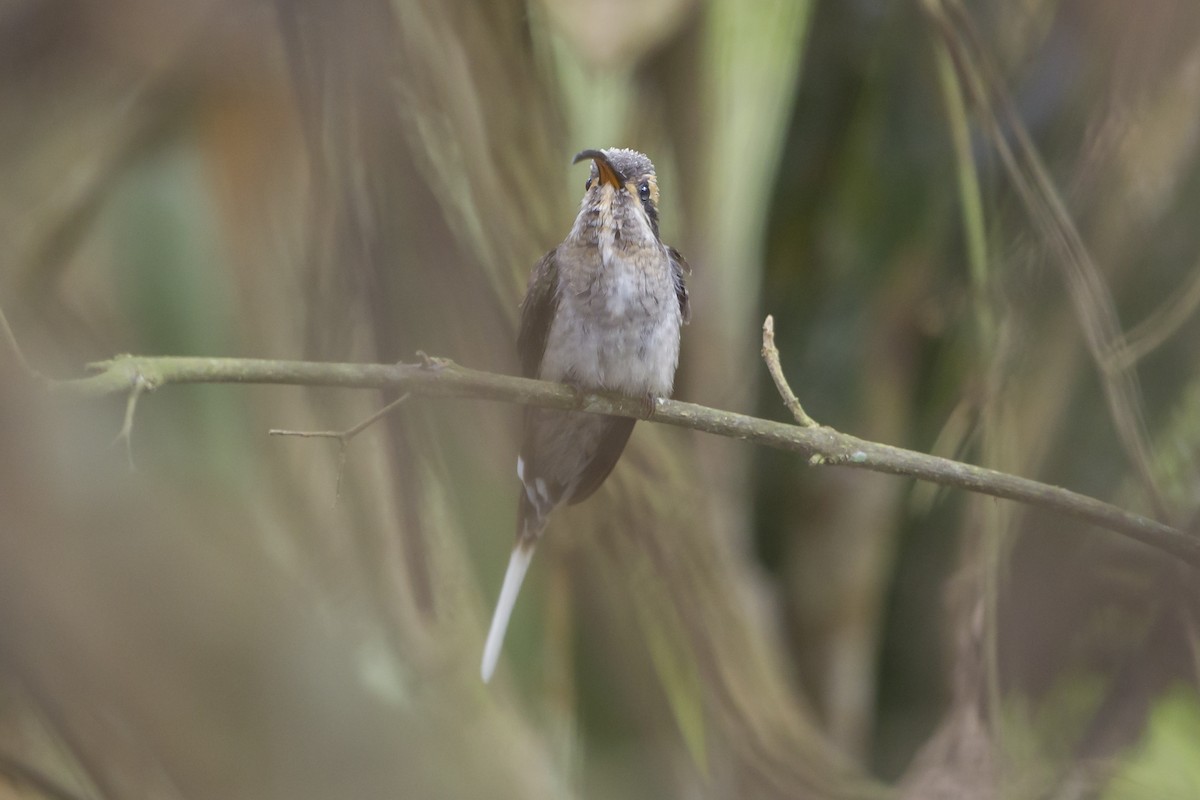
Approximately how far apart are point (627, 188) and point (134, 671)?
697mm

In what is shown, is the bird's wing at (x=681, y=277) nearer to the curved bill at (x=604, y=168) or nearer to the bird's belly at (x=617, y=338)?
the bird's belly at (x=617, y=338)

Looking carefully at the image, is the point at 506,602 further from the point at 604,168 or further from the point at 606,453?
the point at 604,168

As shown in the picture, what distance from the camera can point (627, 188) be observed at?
3.80 feet

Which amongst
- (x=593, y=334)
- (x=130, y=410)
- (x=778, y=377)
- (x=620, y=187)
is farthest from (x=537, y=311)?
(x=130, y=410)

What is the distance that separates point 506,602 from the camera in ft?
3.77

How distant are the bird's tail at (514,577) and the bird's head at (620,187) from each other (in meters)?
0.34

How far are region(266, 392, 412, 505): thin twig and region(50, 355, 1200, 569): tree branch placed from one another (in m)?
0.03

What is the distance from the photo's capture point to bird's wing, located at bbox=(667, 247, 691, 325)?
4.10ft

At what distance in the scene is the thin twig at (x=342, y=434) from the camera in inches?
37.4

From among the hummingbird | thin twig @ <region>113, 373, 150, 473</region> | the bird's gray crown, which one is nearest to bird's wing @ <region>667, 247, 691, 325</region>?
the hummingbird

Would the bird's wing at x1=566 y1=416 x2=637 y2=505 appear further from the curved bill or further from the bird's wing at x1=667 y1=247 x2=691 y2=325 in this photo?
the curved bill

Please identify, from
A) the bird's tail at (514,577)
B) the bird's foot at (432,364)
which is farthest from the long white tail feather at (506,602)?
the bird's foot at (432,364)

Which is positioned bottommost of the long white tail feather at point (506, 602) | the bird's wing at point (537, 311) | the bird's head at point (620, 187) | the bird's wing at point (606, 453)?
the long white tail feather at point (506, 602)

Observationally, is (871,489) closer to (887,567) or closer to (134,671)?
(887,567)
